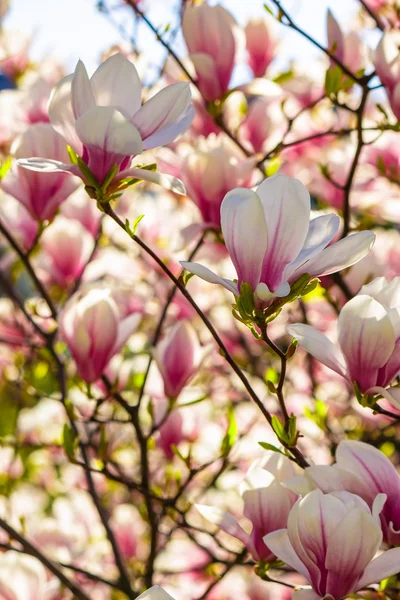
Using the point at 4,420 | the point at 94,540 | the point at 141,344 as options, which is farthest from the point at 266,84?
the point at 4,420

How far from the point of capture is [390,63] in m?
0.85

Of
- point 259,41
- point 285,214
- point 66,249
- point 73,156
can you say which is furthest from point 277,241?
point 259,41

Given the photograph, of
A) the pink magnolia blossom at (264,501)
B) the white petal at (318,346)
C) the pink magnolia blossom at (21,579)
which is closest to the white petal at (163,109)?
the white petal at (318,346)

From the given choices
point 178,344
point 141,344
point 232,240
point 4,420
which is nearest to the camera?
point 232,240

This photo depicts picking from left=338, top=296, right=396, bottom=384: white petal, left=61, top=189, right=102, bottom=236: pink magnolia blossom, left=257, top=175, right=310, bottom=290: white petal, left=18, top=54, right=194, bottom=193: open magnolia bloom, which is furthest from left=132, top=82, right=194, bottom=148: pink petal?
left=61, top=189, right=102, bottom=236: pink magnolia blossom

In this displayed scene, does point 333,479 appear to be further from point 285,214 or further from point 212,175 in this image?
point 212,175

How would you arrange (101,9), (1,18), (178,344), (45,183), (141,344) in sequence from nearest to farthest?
(45,183) → (178,344) → (1,18) → (101,9) → (141,344)

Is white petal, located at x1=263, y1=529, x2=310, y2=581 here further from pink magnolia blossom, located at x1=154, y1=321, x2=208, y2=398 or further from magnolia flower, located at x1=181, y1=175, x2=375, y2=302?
pink magnolia blossom, located at x1=154, y1=321, x2=208, y2=398

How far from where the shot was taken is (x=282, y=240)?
1.85 ft

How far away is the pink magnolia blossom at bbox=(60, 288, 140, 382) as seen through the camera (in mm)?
852

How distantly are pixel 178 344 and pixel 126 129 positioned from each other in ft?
1.44

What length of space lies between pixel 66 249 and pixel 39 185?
0.33m

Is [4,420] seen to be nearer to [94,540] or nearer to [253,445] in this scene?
[94,540]

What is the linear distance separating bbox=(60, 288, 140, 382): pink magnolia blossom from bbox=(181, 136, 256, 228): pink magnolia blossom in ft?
0.60
